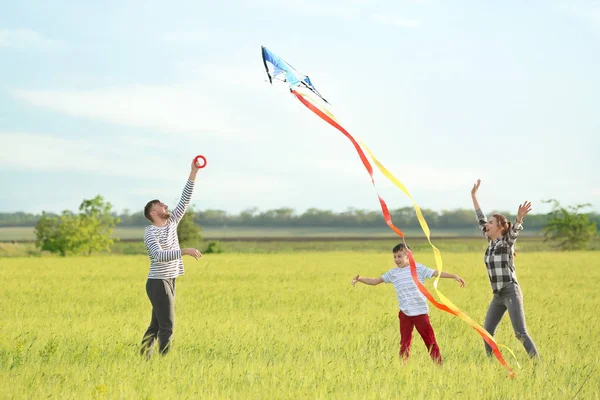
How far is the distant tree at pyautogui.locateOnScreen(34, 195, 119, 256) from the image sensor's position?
67.6 meters

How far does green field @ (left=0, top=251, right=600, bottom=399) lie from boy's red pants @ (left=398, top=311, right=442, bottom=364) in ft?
0.56

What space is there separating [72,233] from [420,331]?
2474 inches

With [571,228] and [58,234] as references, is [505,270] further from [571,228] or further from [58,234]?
[571,228]

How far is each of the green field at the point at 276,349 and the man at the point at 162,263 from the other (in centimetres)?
56

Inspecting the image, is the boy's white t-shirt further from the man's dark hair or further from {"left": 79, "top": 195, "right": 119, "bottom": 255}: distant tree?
Answer: {"left": 79, "top": 195, "right": 119, "bottom": 255}: distant tree

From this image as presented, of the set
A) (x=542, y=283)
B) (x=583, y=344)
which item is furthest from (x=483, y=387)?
(x=542, y=283)

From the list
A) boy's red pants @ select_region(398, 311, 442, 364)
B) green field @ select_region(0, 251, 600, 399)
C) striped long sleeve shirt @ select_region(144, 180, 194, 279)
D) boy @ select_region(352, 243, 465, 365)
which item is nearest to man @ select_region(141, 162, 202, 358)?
striped long sleeve shirt @ select_region(144, 180, 194, 279)

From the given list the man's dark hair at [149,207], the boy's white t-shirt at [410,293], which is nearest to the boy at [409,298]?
the boy's white t-shirt at [410,293]

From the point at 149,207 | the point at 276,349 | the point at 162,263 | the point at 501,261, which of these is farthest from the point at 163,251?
the point at 501,261

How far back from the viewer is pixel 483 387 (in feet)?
26.9

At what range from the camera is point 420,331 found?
29.9 feet

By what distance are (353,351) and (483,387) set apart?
3.01 m

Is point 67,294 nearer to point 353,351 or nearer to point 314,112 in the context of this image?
point 353,351

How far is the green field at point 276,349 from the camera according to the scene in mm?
8125
